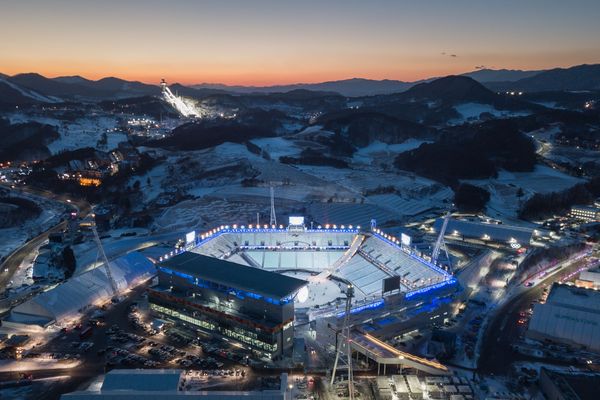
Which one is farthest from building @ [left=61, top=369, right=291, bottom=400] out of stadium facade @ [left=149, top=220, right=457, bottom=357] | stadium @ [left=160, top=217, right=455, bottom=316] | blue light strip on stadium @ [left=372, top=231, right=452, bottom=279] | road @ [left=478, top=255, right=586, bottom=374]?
blue light strip on stadium @ [left=372, top=231, right=452, bottom=279]

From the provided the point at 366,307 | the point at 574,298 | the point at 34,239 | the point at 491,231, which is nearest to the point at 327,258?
the point at 366,307

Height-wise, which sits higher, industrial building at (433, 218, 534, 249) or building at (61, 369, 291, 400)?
building at (61, 369, 291, 400)

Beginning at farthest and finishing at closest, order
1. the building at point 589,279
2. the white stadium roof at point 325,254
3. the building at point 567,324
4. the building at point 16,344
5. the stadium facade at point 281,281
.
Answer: the white stadium roof at point 325,254 < the building at point 589,279 < the building at point 567,324 < the stadium facade at point 281,281 < the building at point 16,344

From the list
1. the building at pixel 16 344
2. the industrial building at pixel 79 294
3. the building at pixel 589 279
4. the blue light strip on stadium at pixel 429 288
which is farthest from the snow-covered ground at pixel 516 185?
the building at pixel 16 344

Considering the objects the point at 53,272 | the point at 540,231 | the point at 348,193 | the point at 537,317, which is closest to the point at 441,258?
the point at 537,317

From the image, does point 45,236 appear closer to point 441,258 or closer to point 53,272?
point 53,272

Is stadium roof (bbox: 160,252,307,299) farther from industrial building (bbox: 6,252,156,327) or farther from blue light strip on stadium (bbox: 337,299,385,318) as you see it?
industrial building (bbox: 6,252,156,327)

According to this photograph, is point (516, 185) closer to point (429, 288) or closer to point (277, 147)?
point (277, 147)

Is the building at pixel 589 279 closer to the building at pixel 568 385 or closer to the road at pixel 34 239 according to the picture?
the building at pixel 568 385
